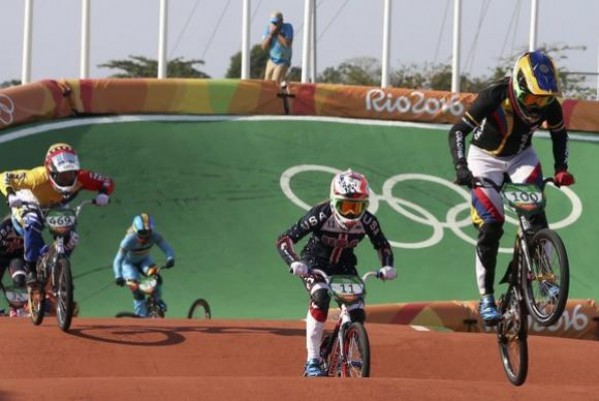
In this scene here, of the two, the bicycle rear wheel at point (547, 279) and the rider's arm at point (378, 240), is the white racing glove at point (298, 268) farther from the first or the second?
the bicycle rear wheel at point (547, 279)

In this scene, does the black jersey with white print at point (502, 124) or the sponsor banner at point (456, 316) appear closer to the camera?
the black jersey with white print at point (502, 124)

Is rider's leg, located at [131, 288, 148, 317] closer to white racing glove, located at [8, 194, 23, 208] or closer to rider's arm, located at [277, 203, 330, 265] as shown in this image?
white racing glove, located at [8, 194, 23, 208]

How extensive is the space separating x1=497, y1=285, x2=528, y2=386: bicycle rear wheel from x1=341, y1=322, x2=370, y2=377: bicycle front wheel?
42.3 inches

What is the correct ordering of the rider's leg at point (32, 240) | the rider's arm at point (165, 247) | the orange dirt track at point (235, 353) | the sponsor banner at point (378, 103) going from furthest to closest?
1. the sponsor banner at point (378, 103)
2. the rider's arm at point (165, 247)
3. the rider's leg at point (32, 240)
4. the orange dirt track at point (235, 353)

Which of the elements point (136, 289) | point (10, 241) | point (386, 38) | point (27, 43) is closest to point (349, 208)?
point (10, 241)

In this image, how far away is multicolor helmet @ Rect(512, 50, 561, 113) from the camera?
30.6ft

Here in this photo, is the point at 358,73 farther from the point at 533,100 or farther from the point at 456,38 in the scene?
the point at 533,100

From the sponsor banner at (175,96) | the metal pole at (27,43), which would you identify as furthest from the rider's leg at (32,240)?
the metal pole at (27,43)

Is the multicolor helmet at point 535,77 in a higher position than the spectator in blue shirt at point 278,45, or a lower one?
lower

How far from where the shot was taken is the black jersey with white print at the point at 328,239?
10.7m

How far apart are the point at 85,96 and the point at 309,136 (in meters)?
4.01

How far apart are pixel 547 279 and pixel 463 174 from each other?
0.99 metres

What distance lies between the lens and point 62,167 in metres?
13.1

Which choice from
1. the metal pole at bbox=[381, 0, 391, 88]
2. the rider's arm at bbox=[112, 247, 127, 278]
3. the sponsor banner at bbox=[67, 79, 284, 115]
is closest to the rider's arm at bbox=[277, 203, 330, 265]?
the rider's arm at bbox=[112, 247, 127, 278]
